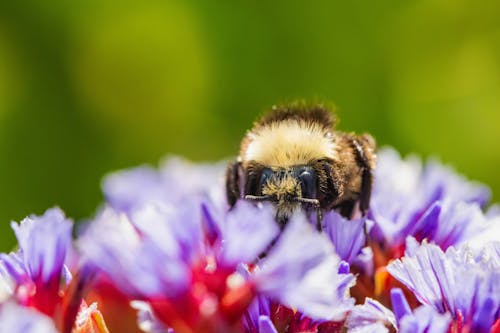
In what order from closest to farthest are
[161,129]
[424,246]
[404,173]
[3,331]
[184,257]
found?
[3,331]
[184,257]
[424,246]
[404,173]
[161,129]

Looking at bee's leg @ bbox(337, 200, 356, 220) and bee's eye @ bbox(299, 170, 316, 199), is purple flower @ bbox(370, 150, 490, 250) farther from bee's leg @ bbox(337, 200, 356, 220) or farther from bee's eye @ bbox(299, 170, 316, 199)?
bee's eye @ bbox(299, 170, 316, 199)

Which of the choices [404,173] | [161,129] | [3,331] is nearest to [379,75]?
[161,129]

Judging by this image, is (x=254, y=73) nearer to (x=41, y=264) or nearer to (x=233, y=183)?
(x=233, y=183)

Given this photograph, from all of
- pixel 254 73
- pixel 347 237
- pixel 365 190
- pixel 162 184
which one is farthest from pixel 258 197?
pixel 254 73

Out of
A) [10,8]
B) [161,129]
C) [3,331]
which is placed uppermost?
[10,8]

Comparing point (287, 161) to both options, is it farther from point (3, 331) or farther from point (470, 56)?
point (470, 56)
